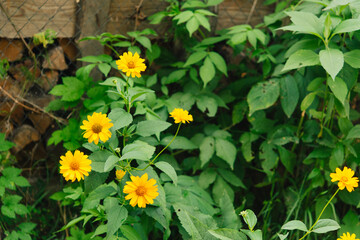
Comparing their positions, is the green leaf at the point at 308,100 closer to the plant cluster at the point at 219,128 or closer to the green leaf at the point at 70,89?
the plant cluster at the point at 219,128

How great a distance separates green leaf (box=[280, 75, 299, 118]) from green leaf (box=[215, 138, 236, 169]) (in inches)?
A: 14.8

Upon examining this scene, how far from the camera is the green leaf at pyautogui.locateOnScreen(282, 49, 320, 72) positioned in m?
1.94

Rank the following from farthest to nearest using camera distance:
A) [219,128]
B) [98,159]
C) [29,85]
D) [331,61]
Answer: [219,128] → [29,85] → [331,61] → [98,159]

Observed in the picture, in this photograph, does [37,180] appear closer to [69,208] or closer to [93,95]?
[69,208]

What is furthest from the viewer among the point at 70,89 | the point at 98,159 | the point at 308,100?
the point at 70,89

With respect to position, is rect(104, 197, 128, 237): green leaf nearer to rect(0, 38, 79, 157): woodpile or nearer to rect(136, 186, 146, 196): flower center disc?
rect(136, 186, 146, 196): flower center disc

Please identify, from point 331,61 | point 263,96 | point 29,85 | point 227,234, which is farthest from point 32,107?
point 331,61

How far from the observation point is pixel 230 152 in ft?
7.61

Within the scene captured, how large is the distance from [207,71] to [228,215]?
0.83 m

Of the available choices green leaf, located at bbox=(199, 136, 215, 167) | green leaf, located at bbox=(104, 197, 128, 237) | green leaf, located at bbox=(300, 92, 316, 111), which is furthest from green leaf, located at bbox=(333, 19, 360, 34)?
green leaf, located at bbox=(104, 197, 128, 237)

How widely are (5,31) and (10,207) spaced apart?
1.00 metres

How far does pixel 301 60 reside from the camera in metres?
1.96

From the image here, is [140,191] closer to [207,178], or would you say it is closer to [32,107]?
[207,178]

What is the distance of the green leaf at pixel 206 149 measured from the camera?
7.51ft
